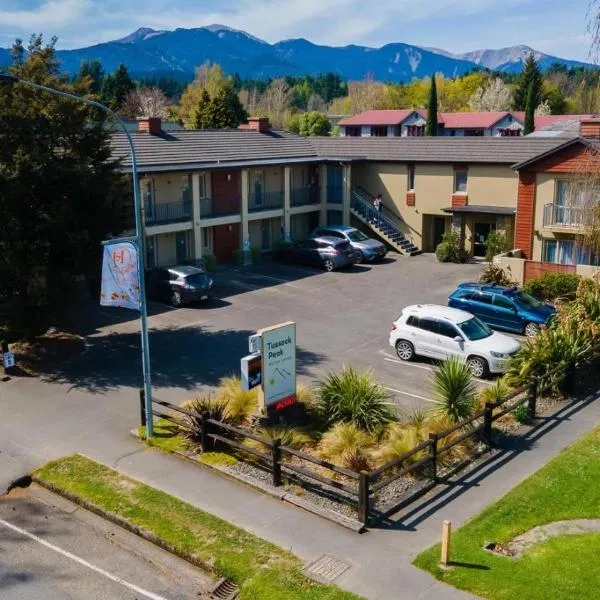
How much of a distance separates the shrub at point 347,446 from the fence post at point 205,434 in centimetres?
246

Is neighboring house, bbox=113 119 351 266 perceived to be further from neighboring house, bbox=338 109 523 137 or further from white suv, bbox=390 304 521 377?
neighboring house, bbox=338 109 523 137

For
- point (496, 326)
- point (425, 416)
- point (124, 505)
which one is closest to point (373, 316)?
point (496, 326)

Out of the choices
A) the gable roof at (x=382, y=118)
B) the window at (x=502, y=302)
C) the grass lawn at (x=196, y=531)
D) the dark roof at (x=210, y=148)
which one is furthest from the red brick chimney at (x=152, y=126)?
the gable roof at (x=382, y=118)

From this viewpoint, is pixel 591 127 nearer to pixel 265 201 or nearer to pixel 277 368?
pixel 265 201

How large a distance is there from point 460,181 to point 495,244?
459 cm

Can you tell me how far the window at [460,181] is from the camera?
38.5 m

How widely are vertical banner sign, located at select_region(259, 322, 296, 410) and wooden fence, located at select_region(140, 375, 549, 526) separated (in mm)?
1200

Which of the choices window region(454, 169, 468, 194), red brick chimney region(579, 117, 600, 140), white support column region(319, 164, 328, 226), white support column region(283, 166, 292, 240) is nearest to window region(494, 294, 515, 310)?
red brick chimney region(579, 117, 600, 140)

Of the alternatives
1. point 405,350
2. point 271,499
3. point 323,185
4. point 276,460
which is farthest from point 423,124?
point 271,499

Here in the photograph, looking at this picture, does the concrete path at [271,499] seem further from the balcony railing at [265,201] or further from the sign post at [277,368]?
the balcony railing at [265,201]

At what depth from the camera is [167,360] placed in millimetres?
22750

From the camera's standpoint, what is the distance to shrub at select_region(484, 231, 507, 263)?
35844 millimetres

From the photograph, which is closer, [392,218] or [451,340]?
[451,340]

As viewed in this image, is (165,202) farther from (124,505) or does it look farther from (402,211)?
(124,505)
